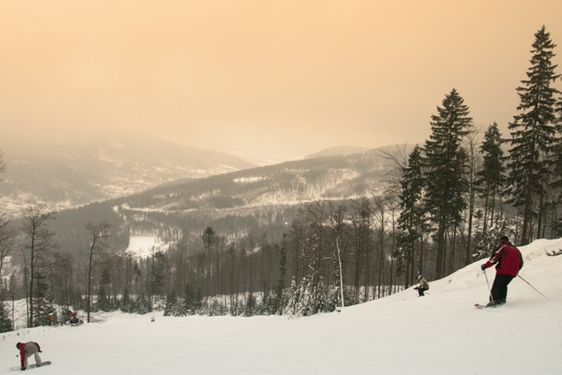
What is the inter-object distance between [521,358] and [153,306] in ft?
306

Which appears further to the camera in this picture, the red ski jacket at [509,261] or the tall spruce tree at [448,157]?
the tall spruce tree at [448,157]

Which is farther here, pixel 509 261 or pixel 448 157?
pixel 448 157

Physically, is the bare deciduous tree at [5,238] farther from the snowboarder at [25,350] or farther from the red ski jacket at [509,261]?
the red ski jacket at [509,261]

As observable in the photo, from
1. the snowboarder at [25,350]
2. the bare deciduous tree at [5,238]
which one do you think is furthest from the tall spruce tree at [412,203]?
the bare deciduous tree at [5,238]

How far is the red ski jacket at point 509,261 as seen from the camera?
12273 millimetres

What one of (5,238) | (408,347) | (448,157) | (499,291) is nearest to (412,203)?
(448,157)

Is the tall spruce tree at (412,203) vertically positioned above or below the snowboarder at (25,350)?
above

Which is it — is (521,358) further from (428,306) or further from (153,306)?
(153,306)

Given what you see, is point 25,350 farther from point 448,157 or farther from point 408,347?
point 448,157

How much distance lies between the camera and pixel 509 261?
12383 mm

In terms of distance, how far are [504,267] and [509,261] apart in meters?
0.27

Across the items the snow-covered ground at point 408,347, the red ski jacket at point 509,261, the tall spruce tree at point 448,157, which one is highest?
the tall spruce tree at point 448,157

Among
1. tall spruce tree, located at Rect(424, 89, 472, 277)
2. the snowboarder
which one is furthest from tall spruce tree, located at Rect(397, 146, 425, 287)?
the snowboarder

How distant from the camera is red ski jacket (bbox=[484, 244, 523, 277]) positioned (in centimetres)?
1227
